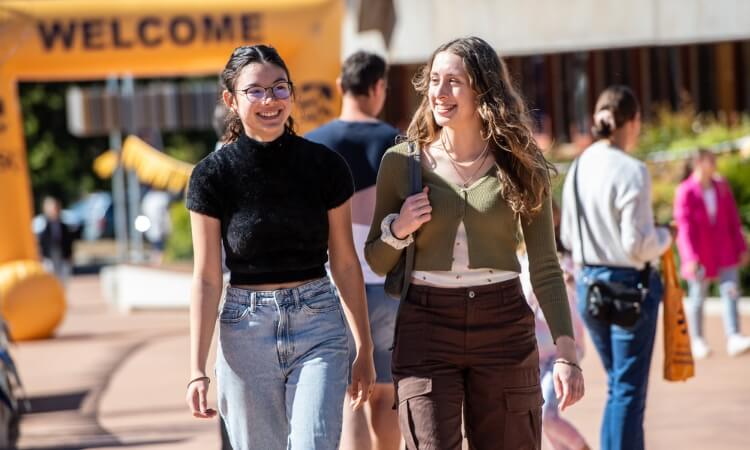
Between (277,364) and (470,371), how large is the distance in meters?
0.62

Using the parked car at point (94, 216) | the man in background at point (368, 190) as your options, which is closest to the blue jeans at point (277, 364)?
the man in background at point (368, 190)

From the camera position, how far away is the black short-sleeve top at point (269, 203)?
4.07 metres

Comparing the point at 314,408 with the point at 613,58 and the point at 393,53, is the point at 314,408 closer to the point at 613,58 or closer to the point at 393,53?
the point at 393,53

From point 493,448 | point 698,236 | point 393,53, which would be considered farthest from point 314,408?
point 393,53

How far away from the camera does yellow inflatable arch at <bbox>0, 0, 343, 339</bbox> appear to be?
1289cm

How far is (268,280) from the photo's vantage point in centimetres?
407

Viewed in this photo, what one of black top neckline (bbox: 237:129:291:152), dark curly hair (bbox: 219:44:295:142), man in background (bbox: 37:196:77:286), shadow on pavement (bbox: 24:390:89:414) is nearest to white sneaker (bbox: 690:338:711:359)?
shadow on pavement (bbox: 24:390:89:414)

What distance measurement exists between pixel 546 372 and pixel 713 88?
20262 mm

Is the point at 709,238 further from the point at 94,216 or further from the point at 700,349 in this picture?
the point at 94,216

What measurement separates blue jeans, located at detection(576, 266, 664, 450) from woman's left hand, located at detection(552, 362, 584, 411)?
1766 millimetres

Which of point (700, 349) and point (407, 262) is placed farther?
point (700, 349)

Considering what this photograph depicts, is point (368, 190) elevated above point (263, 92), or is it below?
below

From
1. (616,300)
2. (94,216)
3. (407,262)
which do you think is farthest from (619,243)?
(94,216)

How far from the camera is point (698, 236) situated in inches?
422
